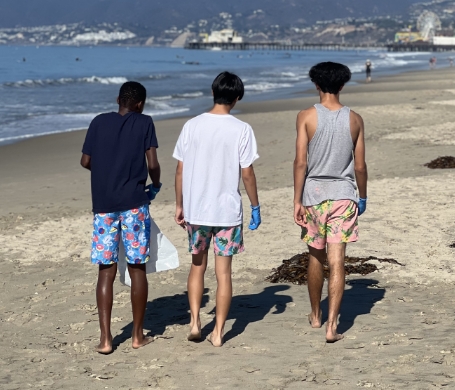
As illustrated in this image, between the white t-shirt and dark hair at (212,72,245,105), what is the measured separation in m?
0.10

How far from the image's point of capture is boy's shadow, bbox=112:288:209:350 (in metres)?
5.21

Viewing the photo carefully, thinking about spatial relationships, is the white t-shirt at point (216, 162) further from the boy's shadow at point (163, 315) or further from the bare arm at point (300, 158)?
the boy's shadow at point (163, 315)

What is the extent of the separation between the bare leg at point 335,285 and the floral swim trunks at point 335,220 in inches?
2.5

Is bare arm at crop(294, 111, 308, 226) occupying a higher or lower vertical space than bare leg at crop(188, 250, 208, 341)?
higher

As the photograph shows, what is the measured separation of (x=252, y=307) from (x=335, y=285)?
1022 millimetres

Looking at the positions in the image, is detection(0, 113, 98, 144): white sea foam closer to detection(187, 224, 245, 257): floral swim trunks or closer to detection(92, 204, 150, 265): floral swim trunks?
detection(92, 204, 150, 265): floral swim trunks

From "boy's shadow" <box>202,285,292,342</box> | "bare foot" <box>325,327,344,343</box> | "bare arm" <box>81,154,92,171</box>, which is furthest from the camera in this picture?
"boy's shadow" <box>202,285,292,342</box>

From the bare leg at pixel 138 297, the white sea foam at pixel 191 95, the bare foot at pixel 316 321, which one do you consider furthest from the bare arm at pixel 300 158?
the white sea foam at pixel 191 95

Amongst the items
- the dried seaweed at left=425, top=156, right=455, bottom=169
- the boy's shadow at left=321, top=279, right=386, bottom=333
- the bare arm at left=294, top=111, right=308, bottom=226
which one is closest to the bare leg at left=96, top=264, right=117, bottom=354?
the bare arm at left=294, top=111, right=308, bottom=226

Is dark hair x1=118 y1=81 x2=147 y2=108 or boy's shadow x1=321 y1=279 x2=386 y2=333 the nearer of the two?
dark hair x1=118 y1=81 x2=147 y2=108

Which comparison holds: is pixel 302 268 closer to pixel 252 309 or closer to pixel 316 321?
pixel 252 309

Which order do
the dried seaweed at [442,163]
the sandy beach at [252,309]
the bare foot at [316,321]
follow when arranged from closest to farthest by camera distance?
the sandy beach at [252,309] → the bare foot at [316,321] → the dried seaweed at [442,163]

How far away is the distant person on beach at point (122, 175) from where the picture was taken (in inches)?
180

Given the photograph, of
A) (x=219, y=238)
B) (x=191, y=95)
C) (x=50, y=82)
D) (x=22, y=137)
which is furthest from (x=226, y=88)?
(x=50, y=82)
